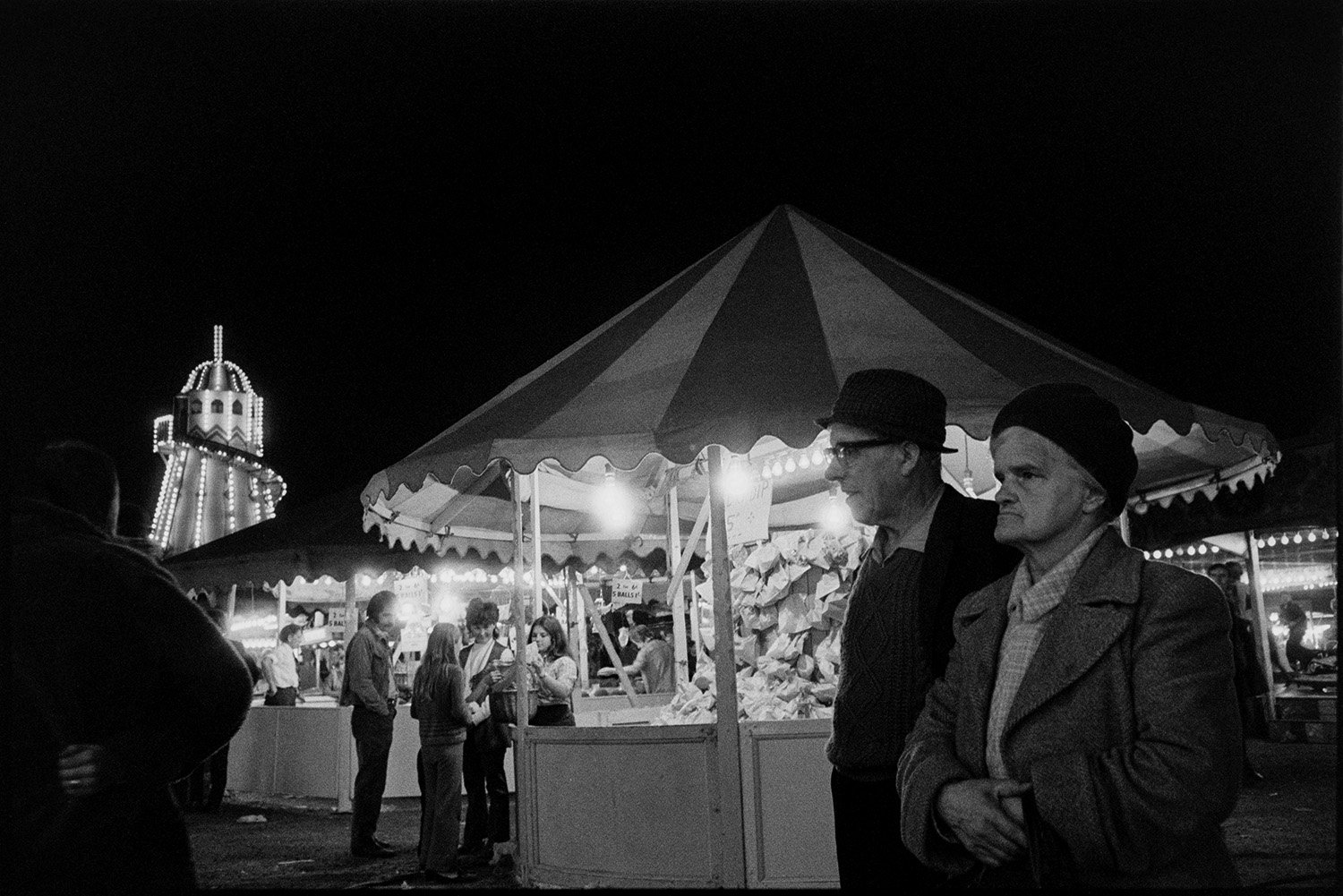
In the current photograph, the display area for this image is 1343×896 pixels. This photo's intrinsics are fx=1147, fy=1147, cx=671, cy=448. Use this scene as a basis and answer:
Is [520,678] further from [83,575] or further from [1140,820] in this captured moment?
[1140,820]

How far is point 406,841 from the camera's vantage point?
1107 cm

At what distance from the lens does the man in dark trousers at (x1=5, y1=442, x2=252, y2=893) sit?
240cm

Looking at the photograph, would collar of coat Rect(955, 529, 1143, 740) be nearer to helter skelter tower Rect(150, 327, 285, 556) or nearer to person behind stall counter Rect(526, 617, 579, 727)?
person behind stall counter Rect(526, 617, 579, 727)

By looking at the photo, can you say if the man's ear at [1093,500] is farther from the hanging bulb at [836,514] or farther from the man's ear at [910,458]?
the hanging bulb at [836,514]

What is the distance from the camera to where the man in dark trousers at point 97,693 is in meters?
2.40

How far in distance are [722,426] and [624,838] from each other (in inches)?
104

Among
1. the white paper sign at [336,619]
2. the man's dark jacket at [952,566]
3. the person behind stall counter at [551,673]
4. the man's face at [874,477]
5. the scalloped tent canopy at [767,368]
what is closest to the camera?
the man's dark jacket at [952,566]

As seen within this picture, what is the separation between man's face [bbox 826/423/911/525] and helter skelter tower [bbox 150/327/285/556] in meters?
56.3

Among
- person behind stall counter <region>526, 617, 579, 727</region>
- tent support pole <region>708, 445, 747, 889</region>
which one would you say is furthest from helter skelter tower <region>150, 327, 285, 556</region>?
tent support pole <region>708, 445, 747, 889</region>

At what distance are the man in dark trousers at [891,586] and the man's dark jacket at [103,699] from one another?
1.61 metres

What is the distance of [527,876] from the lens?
24.3 ft

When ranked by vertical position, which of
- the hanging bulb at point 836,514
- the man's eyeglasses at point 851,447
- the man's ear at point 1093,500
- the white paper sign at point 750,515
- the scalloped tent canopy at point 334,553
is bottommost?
the man's ear at point 1093,500

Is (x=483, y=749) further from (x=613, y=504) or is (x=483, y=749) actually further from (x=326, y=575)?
(x=326, y=575)

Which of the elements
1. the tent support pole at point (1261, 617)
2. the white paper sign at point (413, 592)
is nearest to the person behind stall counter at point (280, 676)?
the white paper sign at point (413, 592)
